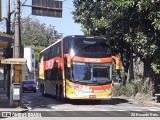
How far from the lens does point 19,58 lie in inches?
858

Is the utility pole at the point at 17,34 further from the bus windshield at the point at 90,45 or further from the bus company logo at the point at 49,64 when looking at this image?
the bus company logo at the point at 49,64

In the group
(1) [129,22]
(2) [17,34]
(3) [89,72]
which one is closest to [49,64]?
(1) [129,22]

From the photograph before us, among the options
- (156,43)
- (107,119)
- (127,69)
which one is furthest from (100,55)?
(127,69)

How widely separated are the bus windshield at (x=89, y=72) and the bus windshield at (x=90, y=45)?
83 cm

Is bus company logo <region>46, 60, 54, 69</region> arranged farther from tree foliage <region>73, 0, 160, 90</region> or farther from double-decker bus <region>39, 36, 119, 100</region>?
double-decker bus <region>39, 36, 119, 100</region>

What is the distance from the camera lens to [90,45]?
25609mm

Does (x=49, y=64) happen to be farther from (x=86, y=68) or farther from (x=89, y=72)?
(x=89, y=72)

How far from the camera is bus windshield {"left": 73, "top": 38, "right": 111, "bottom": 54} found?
25.3m

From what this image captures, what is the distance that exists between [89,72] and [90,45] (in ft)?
5.50

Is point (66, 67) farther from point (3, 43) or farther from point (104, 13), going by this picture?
point (104, 13)

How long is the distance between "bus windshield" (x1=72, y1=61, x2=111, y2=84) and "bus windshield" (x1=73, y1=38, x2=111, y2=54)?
835 mm

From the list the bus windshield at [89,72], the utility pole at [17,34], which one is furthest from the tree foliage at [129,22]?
the utility pole at [17,34]

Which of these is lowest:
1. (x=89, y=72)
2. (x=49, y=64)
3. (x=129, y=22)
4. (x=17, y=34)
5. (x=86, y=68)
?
(x=89, y=72)

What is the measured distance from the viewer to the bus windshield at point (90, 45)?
25344 millimetres
